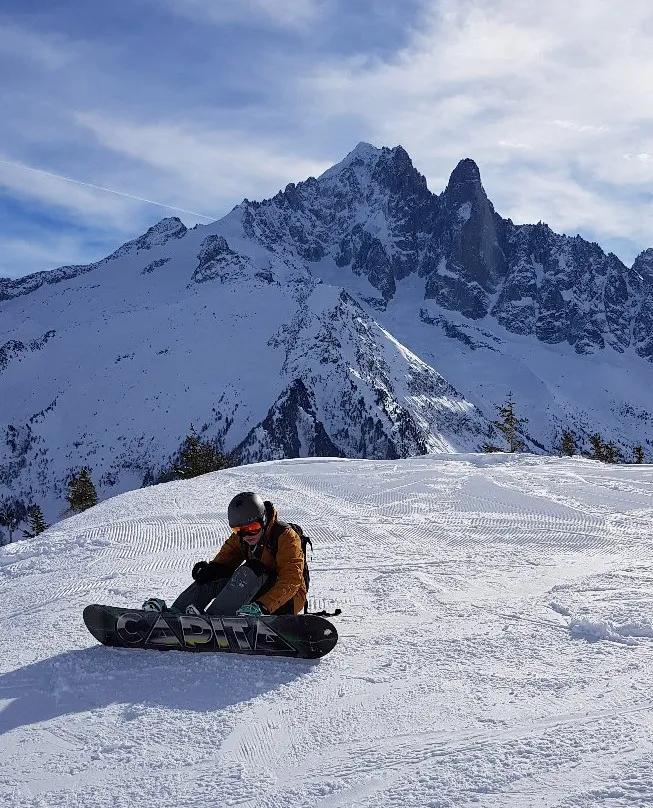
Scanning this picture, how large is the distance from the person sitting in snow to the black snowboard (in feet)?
0.42

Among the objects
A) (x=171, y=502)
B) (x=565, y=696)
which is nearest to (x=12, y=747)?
(x=565, y=696)

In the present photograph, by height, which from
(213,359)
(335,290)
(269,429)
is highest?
(335,290)

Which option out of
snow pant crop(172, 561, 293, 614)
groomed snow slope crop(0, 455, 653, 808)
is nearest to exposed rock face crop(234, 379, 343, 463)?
groomed snow slope crop(0, 455, 653, 808)

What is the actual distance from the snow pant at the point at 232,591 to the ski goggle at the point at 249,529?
28 cm

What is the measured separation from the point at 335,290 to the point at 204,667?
162 meters

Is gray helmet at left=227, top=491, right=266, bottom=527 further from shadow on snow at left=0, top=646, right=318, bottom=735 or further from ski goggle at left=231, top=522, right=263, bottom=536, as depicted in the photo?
shadow on snow at left=0, top=646, right=318, bottom=735

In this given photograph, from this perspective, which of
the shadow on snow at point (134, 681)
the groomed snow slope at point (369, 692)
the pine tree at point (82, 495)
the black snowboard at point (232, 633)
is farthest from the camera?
the pine tree at point (82, 495)

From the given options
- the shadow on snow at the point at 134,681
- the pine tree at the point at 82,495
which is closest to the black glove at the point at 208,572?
the shadow on snow at the point at 134,681

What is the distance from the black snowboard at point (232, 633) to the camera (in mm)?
5574

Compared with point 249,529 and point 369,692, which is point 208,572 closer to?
point 249,529

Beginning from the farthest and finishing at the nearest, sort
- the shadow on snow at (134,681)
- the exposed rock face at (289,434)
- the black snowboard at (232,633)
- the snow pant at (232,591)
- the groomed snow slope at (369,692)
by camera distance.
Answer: the exposed rock face at (289,434), the snow pant at (232,591), the black snowboard at (232,633), the shadow on snow at (134,681), the groomed snow slope at (369,692)

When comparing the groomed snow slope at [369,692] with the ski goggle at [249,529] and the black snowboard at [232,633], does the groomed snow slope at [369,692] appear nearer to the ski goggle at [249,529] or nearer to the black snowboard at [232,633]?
the black snowboard at [232,633]

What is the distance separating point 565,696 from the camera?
476 centimetres

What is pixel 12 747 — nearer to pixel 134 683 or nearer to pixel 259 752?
pixel 134 683
